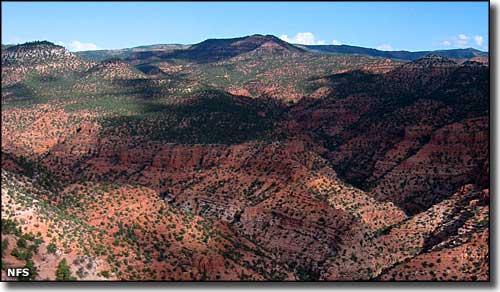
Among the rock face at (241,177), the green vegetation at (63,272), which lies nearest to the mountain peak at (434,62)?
the rock face at (241,177)

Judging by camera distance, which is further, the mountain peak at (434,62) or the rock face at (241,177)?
the mountain peak at (434,62)

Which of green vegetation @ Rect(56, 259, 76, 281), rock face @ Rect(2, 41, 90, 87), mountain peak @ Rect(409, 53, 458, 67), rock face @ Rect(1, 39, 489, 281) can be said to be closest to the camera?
green vegetation @ Rect(56, 259, 76, 281)

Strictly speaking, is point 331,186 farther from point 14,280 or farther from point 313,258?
point 14,280

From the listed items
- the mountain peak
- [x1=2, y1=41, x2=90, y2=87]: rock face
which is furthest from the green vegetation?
the mountain peak

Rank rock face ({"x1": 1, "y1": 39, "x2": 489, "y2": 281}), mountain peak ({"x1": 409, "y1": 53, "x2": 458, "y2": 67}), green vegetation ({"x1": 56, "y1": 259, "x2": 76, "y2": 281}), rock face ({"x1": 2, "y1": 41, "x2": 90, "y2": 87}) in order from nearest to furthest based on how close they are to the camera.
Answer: green vegetation ({"x1": 56, "y1": 259, "x2": 76, "y2": 281})
rock face ({"x1": 1, "y1": 39, "x2": 489, "y2": 281})
rock face ({"x1": 2, "y1": 41, "x2": 90, "y2": 87})
mountain peak ({"x1": 409, "y1": 53, "x2": 458, "y2": 67})

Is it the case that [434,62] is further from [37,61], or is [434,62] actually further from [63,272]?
[63,272]

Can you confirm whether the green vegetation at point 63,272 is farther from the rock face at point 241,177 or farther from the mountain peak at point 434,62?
the mountain peak at point 434,62

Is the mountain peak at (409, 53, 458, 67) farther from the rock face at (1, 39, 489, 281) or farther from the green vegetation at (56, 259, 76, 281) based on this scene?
the green vegetation at (56, 259, 76, 281)

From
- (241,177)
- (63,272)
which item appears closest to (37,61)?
(241,177)
